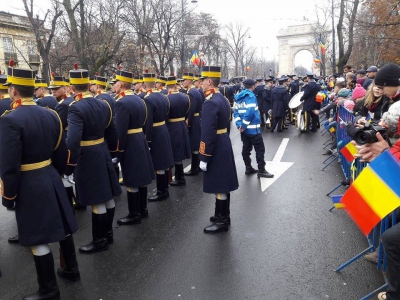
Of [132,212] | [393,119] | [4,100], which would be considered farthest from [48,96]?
[393,119]

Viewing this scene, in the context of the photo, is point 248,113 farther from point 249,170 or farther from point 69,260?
point 69,260

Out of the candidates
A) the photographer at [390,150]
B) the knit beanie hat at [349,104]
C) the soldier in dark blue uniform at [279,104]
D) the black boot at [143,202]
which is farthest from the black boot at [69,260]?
the soldier in dark blue uniform at [279,104]

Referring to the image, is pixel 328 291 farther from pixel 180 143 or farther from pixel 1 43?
pixel 1 43

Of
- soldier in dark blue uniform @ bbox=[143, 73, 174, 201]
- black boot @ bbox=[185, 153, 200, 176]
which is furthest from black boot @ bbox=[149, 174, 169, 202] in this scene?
black boot @ bbox=[185, 153, 200, 176]

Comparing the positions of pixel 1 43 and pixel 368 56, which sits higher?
pixel 1 43

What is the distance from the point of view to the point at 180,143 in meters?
7.20

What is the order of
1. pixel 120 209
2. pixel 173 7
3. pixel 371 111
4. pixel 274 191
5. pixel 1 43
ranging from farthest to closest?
pixel 1 43, pixel 173 7, pixel 274 191, pixel 120 209, pixel 371 111

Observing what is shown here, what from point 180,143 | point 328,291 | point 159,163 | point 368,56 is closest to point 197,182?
point 180,143

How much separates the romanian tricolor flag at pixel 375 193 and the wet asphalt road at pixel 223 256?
94cm

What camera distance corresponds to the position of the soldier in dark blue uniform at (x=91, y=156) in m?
4.23

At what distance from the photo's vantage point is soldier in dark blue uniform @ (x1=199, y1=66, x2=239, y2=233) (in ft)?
16.4

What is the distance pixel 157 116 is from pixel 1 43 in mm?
38093

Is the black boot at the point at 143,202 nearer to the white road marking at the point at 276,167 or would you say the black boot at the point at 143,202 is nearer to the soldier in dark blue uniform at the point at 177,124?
the soldier in dark blue uniform at the point at 177,124

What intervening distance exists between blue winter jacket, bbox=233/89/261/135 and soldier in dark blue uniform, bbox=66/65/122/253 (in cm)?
377
